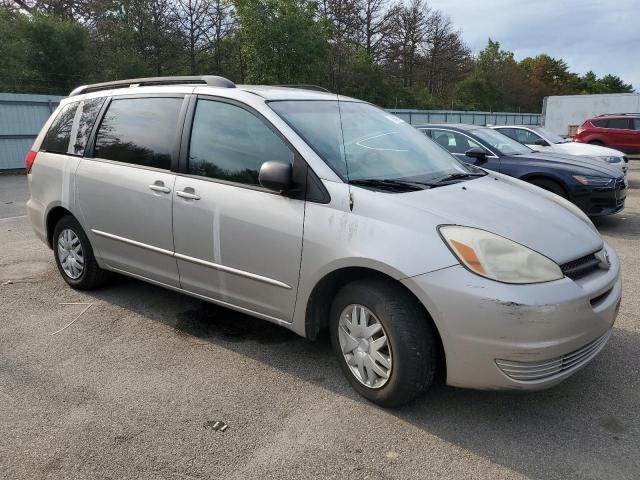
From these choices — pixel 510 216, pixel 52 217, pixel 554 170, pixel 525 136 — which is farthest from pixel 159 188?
pixel 525 136

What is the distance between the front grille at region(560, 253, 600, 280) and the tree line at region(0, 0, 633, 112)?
2151cm

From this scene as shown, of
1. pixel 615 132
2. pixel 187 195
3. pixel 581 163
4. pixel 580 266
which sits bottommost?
pixel 580 266

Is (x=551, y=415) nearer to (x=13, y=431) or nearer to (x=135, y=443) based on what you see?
(x=135, y=443)

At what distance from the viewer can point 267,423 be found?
293 centimetres

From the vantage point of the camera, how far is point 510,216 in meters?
3.00

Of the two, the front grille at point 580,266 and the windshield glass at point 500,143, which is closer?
the front grille at point 580,266

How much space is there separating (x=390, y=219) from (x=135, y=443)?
5.72ft

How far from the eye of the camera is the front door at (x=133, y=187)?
3908 millimetres

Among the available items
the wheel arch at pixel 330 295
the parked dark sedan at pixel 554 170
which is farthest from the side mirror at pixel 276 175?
the parked dark sedan at pixel 554 170

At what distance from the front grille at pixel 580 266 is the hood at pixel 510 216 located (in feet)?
0.09

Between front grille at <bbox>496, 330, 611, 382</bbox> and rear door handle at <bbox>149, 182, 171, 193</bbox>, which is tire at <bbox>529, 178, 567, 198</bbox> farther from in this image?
rear door handle at <bbox>149, 182, 171, 193</bbox>

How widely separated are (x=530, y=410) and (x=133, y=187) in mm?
3073

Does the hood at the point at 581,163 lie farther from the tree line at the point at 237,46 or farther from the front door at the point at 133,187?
the tree line at the point at 237,46

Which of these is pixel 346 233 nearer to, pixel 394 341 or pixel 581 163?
pixel 394 341
